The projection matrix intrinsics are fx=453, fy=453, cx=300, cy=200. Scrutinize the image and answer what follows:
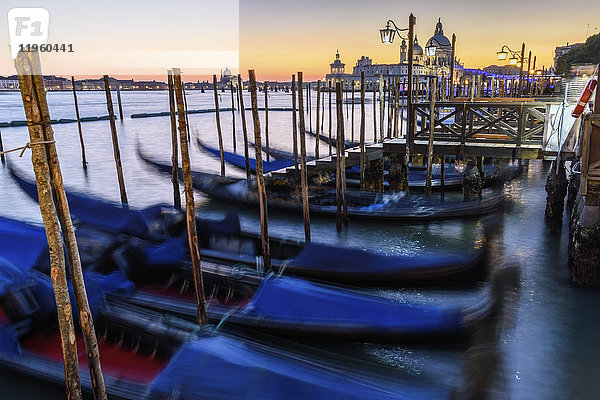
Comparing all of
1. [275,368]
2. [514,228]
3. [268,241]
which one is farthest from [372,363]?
[514,228]

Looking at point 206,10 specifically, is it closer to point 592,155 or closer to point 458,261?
point 458,261

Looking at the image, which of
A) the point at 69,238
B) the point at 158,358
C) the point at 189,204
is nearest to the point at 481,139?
the point at 189,204

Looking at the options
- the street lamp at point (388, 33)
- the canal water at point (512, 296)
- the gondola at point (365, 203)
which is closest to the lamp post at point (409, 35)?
the street lamp at point (388, 33)

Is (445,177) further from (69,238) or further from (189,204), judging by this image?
(69,238)

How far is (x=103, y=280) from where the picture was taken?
15.6 ft

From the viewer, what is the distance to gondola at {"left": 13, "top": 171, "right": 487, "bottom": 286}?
16.3 feet

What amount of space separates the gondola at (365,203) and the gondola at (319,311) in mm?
3865

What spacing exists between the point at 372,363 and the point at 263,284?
129cm

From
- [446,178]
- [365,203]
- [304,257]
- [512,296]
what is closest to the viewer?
[304,257]

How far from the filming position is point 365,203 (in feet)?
28.8

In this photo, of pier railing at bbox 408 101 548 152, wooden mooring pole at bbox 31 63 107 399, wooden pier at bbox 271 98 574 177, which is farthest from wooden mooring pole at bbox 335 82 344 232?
wooden mooring pole at bbox 31 63 107 399

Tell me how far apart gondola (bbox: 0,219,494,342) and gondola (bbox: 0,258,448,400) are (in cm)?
36

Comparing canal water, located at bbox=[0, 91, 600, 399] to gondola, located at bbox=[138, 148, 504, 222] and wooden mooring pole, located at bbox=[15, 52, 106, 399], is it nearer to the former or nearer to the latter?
gondola, located at bbox=[138, 148, 504, 222]

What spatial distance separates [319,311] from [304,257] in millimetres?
1162
